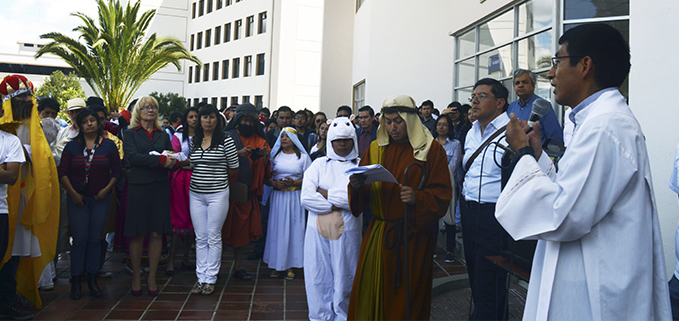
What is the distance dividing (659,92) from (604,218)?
2535 mm

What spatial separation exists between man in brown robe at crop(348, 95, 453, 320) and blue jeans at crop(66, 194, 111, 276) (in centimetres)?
284

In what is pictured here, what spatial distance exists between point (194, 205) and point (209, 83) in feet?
105

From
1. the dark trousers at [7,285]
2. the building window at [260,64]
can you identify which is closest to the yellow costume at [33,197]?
the dark trousers at [7,285]

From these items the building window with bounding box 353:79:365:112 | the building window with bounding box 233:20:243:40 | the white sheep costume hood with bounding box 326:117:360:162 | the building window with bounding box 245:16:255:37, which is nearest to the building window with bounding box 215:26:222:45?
the building window with bounding box 233:20:243:40

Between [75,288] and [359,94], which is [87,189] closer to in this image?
[75,288]

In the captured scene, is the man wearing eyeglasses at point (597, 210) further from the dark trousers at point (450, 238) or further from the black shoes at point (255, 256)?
the black shoes at point (255, 256)

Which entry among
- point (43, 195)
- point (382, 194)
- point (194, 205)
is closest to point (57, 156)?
point (43, 195)

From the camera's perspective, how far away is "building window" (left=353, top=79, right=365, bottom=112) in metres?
17.1

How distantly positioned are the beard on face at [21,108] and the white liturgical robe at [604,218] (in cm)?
426

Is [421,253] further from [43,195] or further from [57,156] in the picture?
[57,156]

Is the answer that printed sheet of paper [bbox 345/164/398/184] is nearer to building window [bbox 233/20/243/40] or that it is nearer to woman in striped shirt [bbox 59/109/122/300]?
woman in striped shirt [bbox 59/109/122/300]

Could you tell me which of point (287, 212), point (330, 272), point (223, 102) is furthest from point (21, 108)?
point (223, 102)

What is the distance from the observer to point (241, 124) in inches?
248

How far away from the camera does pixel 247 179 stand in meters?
5.85
